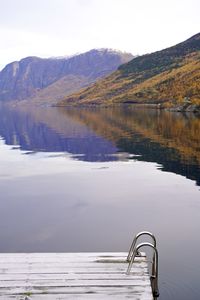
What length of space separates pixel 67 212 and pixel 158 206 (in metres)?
6.52

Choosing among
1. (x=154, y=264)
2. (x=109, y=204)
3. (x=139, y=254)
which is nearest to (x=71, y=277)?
(x=139, y=254)

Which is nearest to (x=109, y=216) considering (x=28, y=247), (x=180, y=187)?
(x=28, y=247)

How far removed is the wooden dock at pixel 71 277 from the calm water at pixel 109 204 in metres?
2.91

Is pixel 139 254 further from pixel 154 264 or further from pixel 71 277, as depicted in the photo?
pixel 71 277

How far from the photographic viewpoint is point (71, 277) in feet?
45.6

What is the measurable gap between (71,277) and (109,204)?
57.5 ft

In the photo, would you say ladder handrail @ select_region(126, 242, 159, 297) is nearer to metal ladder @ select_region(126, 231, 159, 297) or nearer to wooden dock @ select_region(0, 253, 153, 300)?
metal ladder @ select_region(126, 231, 159, 297)

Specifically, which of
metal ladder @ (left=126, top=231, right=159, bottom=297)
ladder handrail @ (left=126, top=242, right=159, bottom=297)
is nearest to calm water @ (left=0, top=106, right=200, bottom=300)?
ladder handrail @ (left=126, top=242, right=159, bottom=297)

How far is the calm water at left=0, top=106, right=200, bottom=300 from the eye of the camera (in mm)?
21734

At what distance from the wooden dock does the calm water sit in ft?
9.54

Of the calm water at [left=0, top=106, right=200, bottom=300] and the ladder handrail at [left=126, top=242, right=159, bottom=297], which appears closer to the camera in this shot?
the ladder handrail at [left=126, top=242, right=159, bottom=297]

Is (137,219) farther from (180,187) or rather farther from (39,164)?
(39,164)

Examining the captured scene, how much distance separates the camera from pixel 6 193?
35500mm

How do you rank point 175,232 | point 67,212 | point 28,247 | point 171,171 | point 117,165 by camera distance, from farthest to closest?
point 117,165 < point 171,171 < point 67,212 < point 175,232 < point 28,247
